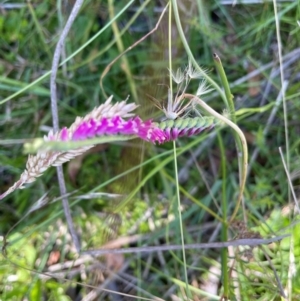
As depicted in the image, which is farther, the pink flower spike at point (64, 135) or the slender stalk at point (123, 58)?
the slender stalk at point (123, 58)

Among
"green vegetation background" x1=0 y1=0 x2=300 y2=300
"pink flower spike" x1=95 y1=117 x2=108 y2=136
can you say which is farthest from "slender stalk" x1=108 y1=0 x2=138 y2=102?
"pink flower spike" x1=95 y1=117 x2=108 y2=136

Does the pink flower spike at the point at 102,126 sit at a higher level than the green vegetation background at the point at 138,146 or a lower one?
higher

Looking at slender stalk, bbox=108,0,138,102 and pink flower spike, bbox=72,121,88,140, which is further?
slender stalk, bbox=108,0,138,102

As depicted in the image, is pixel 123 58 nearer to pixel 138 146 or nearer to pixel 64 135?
pixel 138 146

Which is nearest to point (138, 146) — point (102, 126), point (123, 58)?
point (123, 58)

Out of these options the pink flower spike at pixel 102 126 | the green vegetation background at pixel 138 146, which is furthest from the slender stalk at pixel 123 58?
the pink flower spike at pixel 102 126

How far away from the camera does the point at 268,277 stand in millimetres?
828

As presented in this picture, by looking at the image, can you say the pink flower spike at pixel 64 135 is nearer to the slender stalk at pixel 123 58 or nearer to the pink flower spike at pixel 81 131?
the pink flower spike at pixel 81 131

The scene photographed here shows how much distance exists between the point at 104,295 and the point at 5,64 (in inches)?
23.7

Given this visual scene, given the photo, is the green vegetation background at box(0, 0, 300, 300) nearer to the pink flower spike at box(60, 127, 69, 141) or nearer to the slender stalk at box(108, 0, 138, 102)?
the slender stalk at box(108, 0, 138, 102)

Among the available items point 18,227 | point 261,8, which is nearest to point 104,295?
point 18,227

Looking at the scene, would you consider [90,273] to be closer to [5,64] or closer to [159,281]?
[159,281]

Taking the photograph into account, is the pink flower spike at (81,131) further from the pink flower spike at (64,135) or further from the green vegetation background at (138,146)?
the green vegetation background at (138,146)

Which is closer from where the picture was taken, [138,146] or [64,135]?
[64,135]
